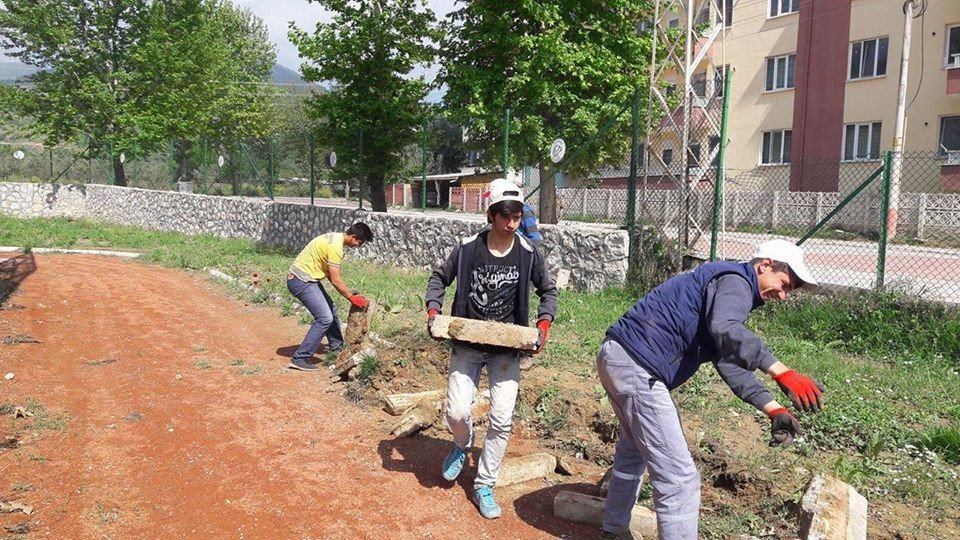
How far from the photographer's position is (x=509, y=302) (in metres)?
4.23

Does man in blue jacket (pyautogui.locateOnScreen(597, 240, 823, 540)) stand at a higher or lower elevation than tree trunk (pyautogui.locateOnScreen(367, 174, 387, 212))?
lower

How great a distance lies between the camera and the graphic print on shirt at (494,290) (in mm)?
4176

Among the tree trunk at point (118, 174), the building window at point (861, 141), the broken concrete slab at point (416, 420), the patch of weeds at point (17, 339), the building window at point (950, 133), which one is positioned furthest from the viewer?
the tree trunk at point (118, 174)

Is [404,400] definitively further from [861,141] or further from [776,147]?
[776,147]

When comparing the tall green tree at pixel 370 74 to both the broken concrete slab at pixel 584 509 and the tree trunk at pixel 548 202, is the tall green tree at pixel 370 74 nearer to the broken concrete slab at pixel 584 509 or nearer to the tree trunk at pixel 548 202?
the tree trunk at pixel 548 202

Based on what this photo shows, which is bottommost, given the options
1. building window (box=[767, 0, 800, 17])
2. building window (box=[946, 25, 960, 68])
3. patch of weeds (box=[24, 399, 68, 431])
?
patch of weeds (box=[24, 399, 68, 431])

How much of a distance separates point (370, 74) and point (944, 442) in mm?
14096

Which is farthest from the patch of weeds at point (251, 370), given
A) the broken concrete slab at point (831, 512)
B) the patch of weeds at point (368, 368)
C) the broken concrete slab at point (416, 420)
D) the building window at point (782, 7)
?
the building window at point (782, 7)

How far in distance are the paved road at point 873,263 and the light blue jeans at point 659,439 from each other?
5982 mm

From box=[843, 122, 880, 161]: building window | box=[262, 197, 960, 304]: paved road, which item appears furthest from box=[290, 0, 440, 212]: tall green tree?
box=[843, 122, 880, 161]: building window

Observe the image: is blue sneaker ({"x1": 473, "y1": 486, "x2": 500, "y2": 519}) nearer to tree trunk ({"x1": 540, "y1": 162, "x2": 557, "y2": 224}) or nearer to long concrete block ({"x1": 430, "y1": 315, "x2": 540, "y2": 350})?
long concrete block ({"x1": 430, "y1": 315, "x2": 540, "y2": 350})

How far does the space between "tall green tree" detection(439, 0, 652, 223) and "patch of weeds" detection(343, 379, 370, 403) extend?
967cm

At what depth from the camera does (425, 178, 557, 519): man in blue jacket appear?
4098mm

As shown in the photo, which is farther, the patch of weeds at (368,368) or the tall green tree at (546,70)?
the tall green tree at (546,70)
